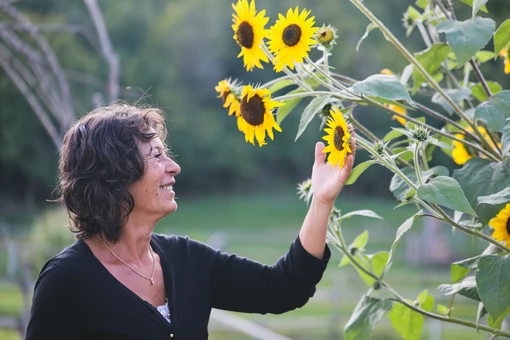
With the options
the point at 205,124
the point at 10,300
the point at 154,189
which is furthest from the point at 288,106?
the point at 205,124

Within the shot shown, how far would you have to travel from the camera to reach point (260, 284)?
2.02m

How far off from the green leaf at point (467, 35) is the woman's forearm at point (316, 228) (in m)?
0.49

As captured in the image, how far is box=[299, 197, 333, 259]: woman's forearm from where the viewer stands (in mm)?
1802

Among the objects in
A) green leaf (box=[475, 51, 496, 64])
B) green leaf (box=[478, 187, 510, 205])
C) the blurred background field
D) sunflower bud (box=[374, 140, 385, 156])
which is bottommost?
green leaf (box=[478, 187, 510, 205])

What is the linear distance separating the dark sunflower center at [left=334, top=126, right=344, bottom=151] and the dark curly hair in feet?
1.80

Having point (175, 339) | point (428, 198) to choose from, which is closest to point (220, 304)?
point (175, 339)

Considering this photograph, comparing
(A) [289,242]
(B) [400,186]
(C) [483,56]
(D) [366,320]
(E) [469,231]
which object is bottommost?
(D) [366,320]

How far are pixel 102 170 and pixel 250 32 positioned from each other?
507mm

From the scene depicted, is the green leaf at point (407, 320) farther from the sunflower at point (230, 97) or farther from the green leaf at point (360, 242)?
the sunflower at point (230, 97)

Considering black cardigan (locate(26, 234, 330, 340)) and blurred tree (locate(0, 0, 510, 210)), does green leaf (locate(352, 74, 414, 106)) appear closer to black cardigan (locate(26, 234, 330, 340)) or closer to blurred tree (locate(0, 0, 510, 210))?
black cardigan (locate(26, 234, 330, 340))

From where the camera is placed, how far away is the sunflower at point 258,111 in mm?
1630

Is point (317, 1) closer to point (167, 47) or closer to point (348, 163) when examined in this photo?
point (167, 47)

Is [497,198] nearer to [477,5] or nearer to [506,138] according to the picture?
Result: [506,138]

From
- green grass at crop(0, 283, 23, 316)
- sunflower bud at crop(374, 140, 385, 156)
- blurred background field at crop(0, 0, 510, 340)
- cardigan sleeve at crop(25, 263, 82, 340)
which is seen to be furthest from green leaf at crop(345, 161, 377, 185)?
blurred background field at crop(0, 0, 510, 340)
